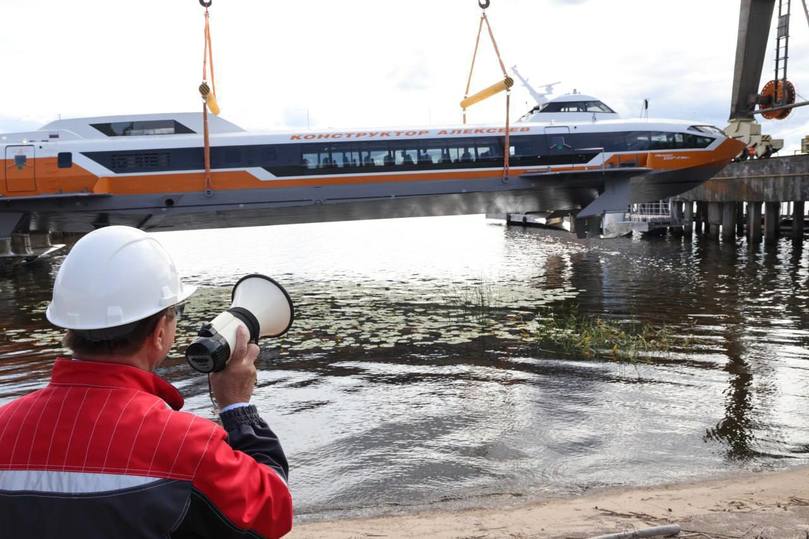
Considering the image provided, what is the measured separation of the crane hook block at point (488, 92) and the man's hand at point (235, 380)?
18396mm

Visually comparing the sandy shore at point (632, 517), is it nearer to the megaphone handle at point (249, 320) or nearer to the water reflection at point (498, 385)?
the water reflection at point (498, 385)

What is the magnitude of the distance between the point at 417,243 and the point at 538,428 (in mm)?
33991

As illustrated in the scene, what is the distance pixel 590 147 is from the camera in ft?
68.6

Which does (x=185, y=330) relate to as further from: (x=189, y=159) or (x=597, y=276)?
(x=597, y=276)

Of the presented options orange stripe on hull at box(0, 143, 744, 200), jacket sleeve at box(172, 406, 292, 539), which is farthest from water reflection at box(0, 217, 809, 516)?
jacket sleeve at box(172, 406, 292, 539)

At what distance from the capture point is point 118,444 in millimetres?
1752

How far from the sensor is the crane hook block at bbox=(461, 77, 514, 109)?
19606 millimetres

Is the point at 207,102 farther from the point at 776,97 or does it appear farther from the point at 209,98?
the point at 776,97

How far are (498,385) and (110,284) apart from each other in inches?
304

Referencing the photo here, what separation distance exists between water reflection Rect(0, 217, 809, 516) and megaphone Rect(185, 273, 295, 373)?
11.2 feet

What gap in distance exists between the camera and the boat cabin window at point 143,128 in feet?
65.8

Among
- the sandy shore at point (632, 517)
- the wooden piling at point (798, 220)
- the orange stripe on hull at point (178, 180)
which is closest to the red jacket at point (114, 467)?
the sandy shore at point (632, 517)

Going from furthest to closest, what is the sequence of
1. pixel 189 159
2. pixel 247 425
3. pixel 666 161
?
pixel 666 161, pixel 189 159, pixel 247 425

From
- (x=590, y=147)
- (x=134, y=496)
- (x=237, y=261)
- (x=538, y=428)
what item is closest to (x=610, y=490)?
(x=538, y=428)
